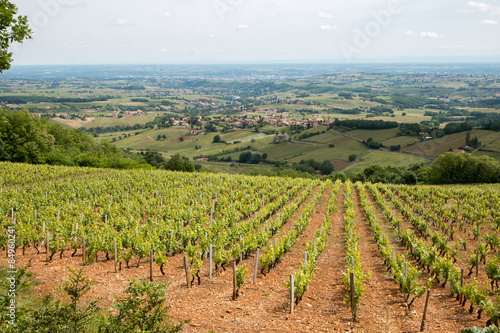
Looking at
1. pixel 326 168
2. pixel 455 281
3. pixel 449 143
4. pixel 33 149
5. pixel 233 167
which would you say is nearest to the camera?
pixel 455 281

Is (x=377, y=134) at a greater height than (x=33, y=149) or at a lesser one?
lesser

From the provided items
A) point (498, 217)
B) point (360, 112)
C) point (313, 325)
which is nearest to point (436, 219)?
point (498, 217)

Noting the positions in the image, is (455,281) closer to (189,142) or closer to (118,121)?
(189,142)

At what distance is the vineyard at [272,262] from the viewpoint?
8.62 m

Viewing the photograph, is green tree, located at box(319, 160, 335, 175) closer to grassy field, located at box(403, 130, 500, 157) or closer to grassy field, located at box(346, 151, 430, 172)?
grassy field, located at box(346, 151, 430, 172)

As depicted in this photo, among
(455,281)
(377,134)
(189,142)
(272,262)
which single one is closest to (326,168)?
(377,134)

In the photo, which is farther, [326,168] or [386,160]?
[386,160]

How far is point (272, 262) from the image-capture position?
12.2 m

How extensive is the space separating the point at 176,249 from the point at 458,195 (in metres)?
23.8

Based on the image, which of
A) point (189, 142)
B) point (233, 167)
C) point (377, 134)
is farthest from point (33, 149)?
point (377, 134)

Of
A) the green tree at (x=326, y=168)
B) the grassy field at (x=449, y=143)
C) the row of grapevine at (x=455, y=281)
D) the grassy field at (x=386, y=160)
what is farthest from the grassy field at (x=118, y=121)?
the row of grapevine at (x=455, y=281)

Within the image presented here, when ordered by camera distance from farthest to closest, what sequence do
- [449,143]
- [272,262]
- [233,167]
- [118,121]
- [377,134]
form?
[118,121]
[377,134]
[449,143]
[233,167]
[272,262]

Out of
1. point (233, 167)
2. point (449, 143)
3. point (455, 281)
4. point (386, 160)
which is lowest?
point (233, 167)

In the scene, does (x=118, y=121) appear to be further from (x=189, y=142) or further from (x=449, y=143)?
(x=449, y=143)
